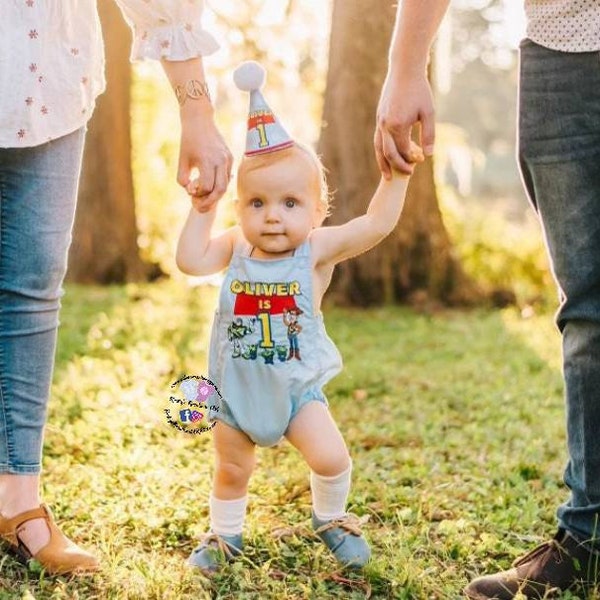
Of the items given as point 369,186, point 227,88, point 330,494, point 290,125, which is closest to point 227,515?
point 330,494

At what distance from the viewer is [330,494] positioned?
114 inches

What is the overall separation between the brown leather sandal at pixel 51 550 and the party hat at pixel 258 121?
1136mm

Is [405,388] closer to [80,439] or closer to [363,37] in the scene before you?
[80,439]

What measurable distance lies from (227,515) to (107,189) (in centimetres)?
757

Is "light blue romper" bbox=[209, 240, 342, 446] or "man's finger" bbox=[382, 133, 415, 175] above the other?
"man's finger" bbox=[382, 133, 415, 175]

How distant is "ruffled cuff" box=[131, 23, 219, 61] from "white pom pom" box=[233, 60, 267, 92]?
109 mm

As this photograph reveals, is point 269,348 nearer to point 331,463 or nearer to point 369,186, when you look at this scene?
point 331,463

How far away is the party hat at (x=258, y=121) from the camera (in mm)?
2762

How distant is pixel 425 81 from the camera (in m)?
2.51

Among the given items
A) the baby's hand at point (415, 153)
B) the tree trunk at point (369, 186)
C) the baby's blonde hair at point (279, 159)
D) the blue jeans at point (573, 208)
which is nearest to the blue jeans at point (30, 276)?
the baby's blonde hair at point (279, 159)

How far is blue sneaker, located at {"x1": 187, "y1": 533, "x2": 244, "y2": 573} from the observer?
2875 millimetres

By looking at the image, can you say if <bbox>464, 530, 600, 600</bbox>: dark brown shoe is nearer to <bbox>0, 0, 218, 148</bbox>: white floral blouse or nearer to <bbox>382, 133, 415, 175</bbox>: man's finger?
<bbox>382, 133, 415, 175</bbox>: man's finger

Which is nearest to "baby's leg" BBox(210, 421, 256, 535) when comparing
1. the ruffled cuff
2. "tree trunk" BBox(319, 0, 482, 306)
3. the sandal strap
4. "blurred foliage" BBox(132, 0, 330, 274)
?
the sandal strap

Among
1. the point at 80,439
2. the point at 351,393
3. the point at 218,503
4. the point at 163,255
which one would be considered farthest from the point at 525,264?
the point at 218,503
